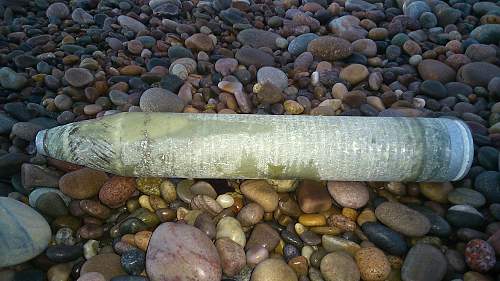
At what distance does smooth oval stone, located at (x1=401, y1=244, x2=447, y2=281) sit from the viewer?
8.49 ft

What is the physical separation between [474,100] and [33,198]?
400cm

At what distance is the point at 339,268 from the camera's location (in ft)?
8.48

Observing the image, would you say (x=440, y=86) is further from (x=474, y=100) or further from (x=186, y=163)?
(x=186, y=163)

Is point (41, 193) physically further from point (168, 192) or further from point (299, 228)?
point (299, 228)

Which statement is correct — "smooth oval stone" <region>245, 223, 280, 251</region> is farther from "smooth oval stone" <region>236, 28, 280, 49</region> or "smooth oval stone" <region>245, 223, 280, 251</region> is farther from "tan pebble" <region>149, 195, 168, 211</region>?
"smooth oval stone" <region>236, 28, 280, 49</region>

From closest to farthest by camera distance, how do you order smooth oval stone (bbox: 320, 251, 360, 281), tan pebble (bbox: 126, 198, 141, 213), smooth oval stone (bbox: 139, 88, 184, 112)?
smooth oval stone (bbox: 320, 251, 360, 281), tan pebble (bbox: 126, 198, 141, 213), smooth oval stone (bbox: 139, 88, 184, 112)

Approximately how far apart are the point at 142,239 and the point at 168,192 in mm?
446

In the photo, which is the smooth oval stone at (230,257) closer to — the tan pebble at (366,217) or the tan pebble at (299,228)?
the tan pebble at (299,228)

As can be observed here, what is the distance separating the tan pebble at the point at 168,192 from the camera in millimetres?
3080

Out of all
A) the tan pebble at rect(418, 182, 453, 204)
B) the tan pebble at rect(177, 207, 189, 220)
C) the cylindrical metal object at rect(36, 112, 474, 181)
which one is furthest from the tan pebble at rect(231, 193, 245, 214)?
the tan pebble at rect(418, 182, 453, 204)

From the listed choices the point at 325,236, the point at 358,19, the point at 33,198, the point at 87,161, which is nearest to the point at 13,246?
the point at 33,198

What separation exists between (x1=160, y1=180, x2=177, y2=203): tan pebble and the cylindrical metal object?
165mm

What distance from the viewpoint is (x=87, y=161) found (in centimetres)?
291

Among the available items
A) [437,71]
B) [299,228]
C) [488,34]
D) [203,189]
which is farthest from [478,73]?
[203,189]
